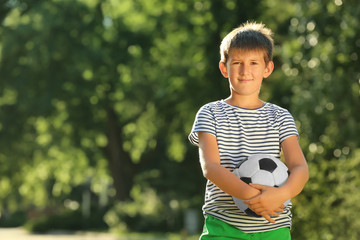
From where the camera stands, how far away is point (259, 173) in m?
3.14

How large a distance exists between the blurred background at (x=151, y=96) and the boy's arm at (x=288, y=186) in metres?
7.85

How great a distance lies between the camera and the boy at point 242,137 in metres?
3.29

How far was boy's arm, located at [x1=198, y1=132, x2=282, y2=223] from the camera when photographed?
306 centimetres

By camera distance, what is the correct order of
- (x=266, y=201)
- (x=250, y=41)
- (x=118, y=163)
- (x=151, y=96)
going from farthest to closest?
(x=118, y=163), (x=151, y=96), (x=250, y=41), (x=266, y=201)

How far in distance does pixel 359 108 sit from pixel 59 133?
1869 centimetres

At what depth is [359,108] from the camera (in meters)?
14.9

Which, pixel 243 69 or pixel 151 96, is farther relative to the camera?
pixel 151 96

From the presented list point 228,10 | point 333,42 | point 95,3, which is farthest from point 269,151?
point 95,3

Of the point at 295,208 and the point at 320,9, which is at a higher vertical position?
the point at 320,9

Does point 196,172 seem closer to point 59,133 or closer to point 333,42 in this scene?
point 59,133

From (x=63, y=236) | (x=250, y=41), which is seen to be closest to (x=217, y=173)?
(x=250, y=41)

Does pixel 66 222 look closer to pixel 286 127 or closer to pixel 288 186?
pixel 286 127

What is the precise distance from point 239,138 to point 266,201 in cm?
41

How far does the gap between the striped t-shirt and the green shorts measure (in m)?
0.02
